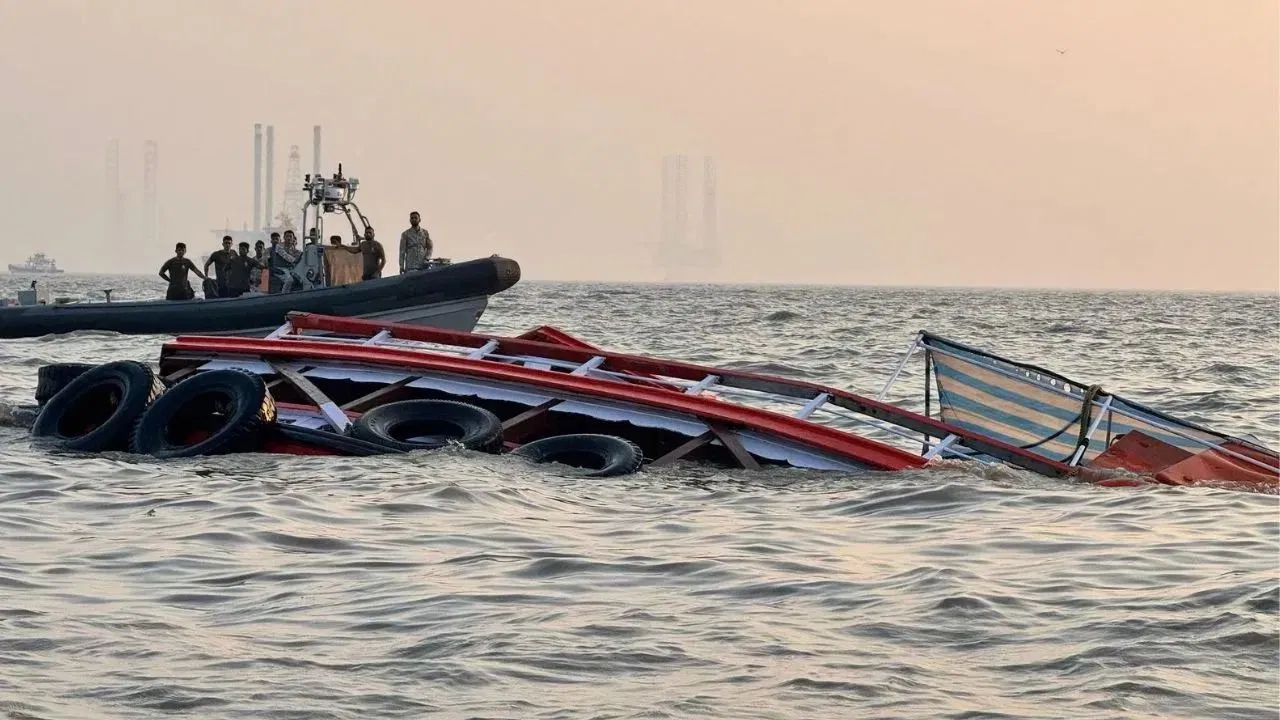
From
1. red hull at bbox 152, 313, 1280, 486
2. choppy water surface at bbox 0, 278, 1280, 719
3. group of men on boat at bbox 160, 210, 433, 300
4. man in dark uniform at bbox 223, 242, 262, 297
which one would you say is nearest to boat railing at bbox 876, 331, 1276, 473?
red hull at bbox 152, 313, 1280, 486

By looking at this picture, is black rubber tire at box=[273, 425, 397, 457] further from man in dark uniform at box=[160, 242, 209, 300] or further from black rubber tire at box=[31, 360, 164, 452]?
man in dark uniform at box=[160, 242, 209, 300]

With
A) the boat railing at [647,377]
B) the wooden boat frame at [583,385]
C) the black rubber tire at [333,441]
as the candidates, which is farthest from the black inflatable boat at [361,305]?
the black rubber tire at [333,441]

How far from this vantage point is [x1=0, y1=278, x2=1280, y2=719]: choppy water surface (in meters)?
5.96

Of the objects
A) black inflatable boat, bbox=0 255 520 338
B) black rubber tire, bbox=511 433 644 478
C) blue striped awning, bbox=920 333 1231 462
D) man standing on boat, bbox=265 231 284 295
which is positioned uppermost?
man standing on boat, bbox=265 231 284 295

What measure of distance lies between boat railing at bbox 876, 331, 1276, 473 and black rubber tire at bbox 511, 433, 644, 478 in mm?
2187

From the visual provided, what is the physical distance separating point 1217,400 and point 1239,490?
37.0 feet

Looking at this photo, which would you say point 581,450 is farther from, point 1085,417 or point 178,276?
point 178,276

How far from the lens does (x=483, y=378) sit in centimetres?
1394

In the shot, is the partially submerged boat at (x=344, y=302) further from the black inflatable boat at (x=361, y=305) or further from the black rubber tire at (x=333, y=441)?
the black rubber tire at (x=333, y=441)

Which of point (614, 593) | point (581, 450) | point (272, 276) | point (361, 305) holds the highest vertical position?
point (272, 276)

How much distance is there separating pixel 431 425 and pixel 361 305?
452 inches

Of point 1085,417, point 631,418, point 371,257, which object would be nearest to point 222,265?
point 371,257

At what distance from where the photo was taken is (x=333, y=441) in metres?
12.9

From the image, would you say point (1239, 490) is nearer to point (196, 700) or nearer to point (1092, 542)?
point (1092, 542)
